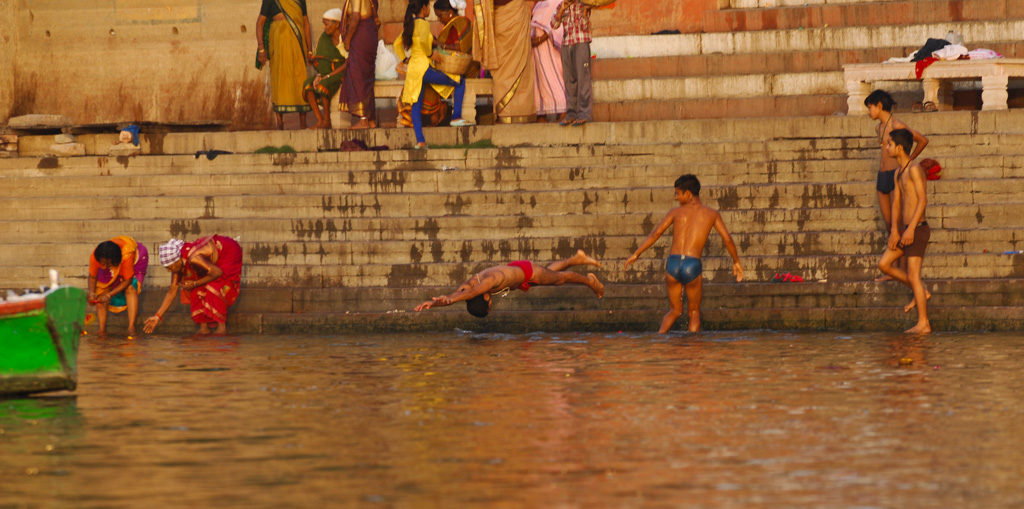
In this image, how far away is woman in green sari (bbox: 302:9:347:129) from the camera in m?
15.3

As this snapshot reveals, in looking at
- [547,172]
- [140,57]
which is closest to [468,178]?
[547,172]

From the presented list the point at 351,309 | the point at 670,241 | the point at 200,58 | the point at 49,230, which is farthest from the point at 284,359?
the point at 200,58

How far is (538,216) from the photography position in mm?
12555

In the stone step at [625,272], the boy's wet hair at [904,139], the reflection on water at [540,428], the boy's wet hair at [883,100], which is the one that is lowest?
the reflection on water at [540,428]

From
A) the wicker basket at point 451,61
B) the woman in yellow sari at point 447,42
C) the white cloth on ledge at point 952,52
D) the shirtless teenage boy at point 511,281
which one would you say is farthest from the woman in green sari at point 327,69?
the white cloth on ledge at point 952,52

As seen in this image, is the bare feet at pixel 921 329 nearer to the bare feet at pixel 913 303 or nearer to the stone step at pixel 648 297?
the bare feet at pixel 913 303

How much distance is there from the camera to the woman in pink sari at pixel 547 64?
14.7 meters

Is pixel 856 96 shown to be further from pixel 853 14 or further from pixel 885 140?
pixel 885 140

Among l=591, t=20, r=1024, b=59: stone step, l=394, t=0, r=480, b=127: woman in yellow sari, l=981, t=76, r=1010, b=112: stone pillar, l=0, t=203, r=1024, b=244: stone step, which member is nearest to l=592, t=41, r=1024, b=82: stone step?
l=591, t=20, r=1024, b=59: stone step

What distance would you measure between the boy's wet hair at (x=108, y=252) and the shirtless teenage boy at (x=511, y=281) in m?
2.60

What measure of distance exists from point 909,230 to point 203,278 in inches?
221

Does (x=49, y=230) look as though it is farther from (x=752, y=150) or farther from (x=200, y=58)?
(x=752, y=150)

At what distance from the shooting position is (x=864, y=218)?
12.0m

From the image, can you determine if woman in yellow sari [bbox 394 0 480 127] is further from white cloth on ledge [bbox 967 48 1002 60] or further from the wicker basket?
white cloth on ledge [bbox 967 48 1002 60]
